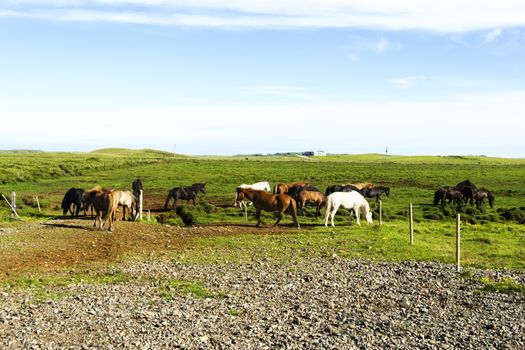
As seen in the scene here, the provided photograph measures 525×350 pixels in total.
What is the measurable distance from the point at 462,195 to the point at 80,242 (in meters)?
34.4

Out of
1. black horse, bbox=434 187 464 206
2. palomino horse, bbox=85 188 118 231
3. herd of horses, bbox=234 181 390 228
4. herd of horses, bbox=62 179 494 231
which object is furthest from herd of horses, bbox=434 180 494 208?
palomino horse, bbox=85 188 118 231

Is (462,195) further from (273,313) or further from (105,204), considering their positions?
(273,313)

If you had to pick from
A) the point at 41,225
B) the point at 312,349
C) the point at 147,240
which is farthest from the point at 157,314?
the point at 41,225

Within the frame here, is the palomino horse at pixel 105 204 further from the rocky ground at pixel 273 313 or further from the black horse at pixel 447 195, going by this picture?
the black horse at pixel 447 195

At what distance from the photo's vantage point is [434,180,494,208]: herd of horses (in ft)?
143

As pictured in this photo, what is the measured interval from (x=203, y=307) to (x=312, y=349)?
3.45 m

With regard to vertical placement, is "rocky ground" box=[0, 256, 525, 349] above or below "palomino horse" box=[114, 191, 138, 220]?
below

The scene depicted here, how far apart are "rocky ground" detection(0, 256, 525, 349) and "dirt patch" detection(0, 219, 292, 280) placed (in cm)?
247

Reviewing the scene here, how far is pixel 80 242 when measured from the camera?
66.0ft

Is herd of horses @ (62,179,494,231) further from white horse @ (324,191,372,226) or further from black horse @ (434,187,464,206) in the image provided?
black horse @ (434,187,464,206)

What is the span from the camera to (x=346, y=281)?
15.6 m

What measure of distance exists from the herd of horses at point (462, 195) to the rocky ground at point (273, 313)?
27923 millimetres

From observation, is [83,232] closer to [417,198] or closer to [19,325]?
[19,325]

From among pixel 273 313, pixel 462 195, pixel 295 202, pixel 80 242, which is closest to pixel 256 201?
pixel 295 202
